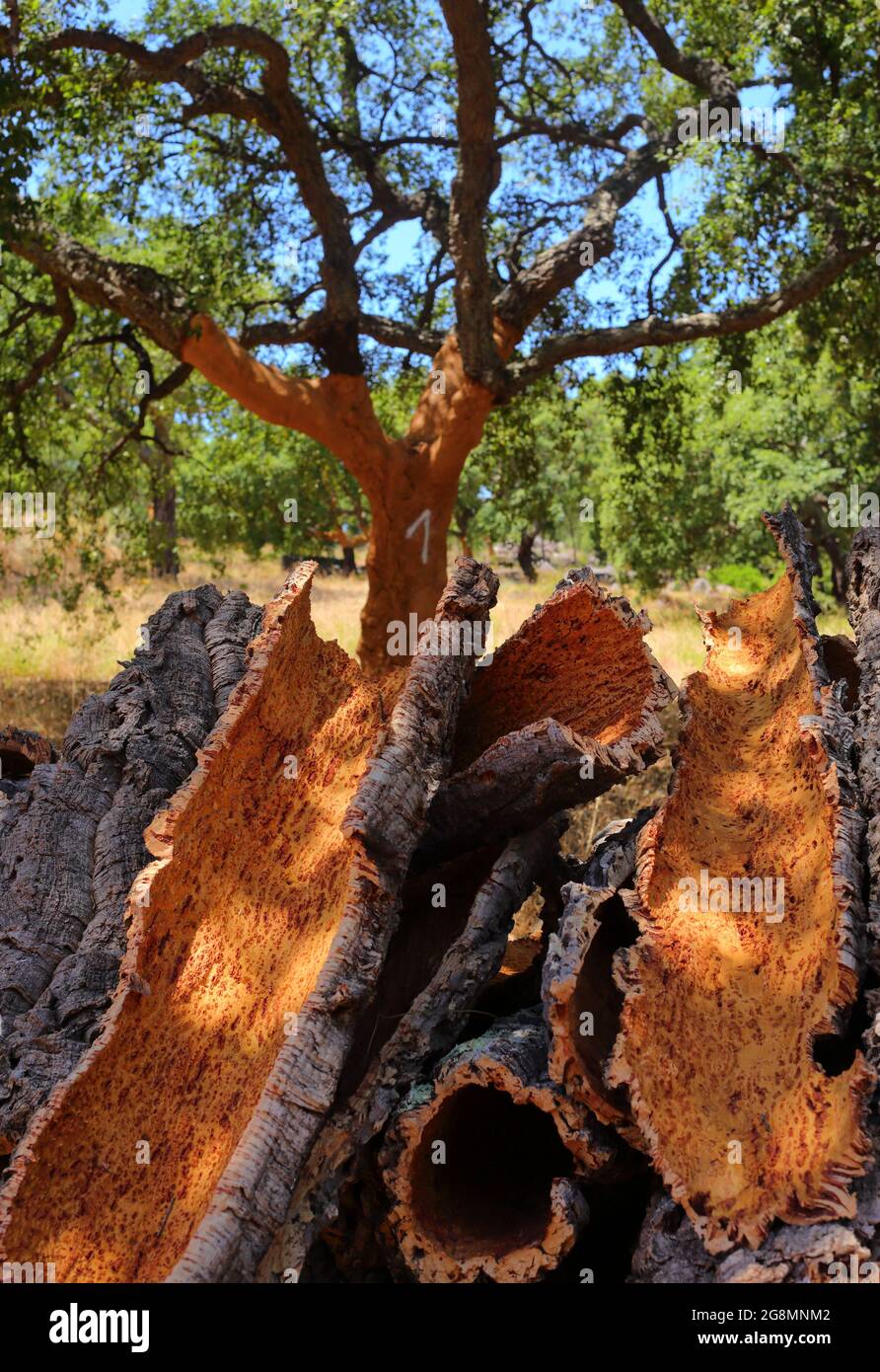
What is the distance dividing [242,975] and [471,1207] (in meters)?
0.75

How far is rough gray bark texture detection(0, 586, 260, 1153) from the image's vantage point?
9.84 feet

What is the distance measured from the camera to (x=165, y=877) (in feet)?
9.91

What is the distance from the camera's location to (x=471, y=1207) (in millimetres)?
2852

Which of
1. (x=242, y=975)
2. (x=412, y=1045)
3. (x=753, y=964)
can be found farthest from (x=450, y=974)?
(x=753, y=964)

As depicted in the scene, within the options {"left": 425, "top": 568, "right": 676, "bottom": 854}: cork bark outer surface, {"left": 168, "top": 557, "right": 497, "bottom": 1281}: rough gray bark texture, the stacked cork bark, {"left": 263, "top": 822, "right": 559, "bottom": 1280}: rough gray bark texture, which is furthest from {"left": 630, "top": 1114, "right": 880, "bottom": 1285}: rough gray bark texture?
{"left": 425, "top": 568, "right": 676, "bottom": 854}: cork bark outer surface

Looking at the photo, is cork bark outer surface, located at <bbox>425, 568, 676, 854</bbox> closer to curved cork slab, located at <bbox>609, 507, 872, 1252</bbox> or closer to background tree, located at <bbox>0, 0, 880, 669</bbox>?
curved cork slab, located at <bbox>609, 507, 872, 1252</bbox>

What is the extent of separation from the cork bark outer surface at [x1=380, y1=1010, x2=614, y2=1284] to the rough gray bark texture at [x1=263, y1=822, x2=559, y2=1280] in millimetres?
62

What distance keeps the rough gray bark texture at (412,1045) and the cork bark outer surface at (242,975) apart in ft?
0.45

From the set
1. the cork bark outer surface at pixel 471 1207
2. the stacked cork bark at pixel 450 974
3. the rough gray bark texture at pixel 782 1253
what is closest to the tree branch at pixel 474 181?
the stacked cork bark at pixel 450 974

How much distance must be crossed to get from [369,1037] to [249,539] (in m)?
16.8

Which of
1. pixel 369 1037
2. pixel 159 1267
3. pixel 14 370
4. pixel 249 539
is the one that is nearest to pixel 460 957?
pixel 369 1037

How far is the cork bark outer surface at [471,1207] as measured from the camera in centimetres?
256

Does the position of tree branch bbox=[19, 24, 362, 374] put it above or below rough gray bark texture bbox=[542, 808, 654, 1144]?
above

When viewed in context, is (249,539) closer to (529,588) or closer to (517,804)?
(529,588)
